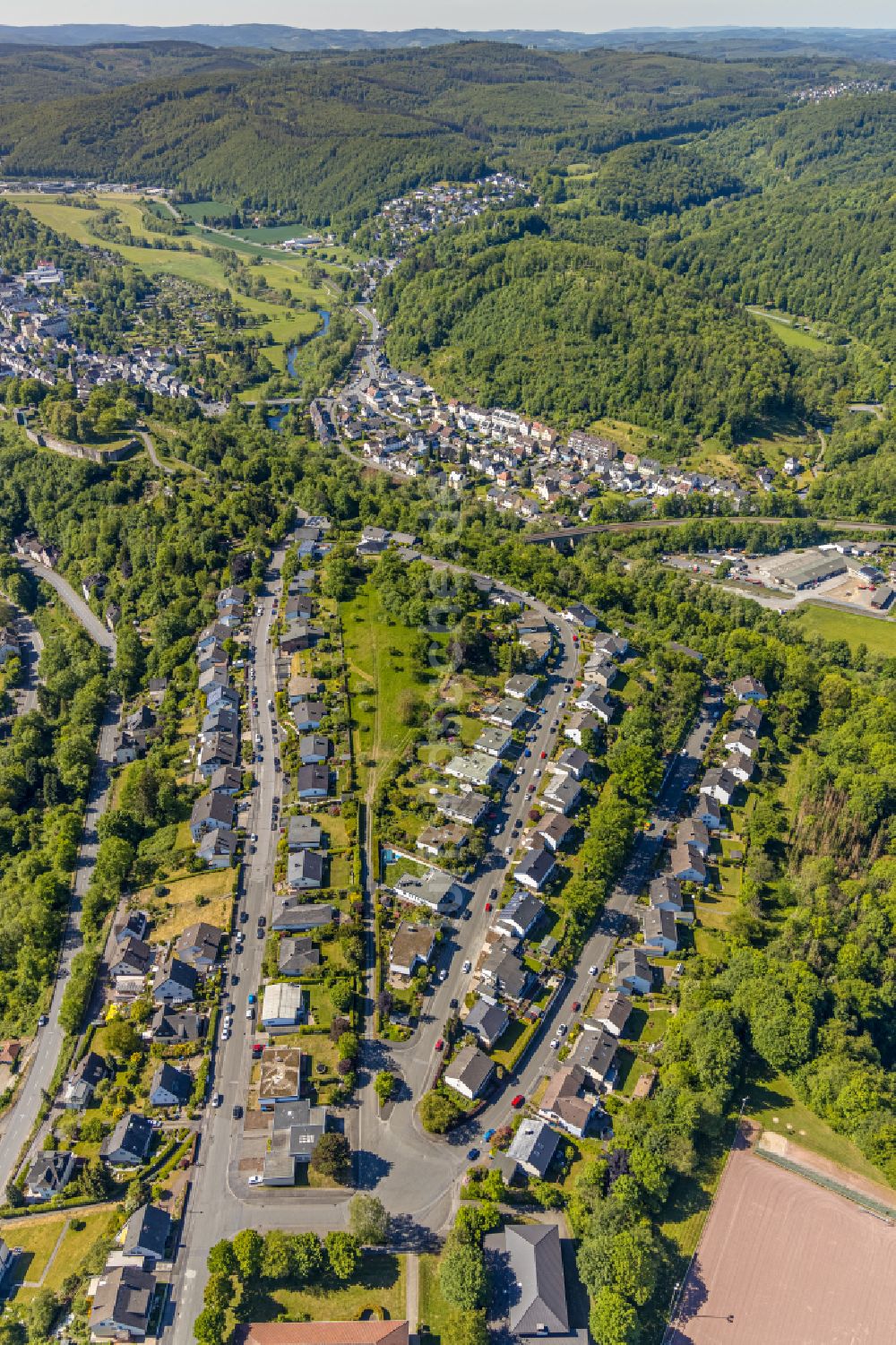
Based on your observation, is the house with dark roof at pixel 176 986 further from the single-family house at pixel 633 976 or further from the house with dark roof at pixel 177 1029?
the single-family house at pixel 633 976

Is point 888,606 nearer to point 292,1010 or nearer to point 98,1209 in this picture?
point 292,1010

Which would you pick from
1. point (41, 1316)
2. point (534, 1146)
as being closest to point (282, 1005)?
point (534, 1146)

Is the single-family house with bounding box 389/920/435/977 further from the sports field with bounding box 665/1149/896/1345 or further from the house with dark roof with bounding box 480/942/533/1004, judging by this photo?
the sports field with bounding box 665/1149/896/1345

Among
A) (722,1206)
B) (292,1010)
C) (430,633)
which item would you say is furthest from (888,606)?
(292,1010)

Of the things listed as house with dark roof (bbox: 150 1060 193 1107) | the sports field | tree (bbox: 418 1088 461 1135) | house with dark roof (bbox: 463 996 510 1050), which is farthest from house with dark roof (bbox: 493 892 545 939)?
house with dark roof (bbox: 150 1060 193 1107)

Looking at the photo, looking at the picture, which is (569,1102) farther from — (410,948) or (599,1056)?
(410,948)

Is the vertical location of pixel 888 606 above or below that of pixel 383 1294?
above
